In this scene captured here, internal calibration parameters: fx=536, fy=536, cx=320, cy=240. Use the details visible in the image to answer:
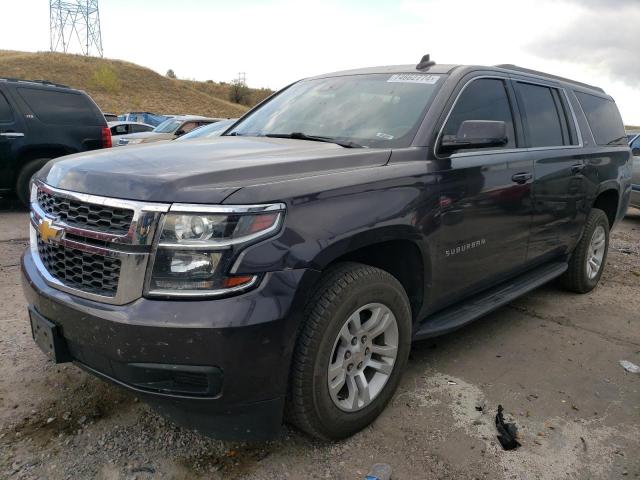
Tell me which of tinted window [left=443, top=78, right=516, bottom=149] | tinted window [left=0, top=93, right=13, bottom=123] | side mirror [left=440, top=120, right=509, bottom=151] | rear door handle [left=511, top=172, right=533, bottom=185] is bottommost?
tinted window [left=0, top=93, right=13, bottom=123]

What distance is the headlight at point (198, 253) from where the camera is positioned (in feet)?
6.71

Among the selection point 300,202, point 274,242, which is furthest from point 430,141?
point 274,242

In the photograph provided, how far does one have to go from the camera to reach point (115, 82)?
57.5 metres

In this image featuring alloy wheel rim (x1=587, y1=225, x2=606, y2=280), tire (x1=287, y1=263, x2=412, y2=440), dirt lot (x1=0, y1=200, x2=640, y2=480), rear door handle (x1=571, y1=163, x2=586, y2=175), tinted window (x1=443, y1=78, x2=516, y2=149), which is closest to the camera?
tire (x1=287, y1=263, x2=412, y2=440)

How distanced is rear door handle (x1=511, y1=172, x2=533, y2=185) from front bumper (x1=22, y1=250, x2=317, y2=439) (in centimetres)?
196

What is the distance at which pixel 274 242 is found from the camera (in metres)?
2.11

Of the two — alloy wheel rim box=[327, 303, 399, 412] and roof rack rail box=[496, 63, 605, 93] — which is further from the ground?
roof rack rail box=[496, 63, 605, 93]

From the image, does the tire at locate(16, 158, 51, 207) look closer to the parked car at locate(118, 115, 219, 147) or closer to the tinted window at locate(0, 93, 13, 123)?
the tinted window at locate(0, 93, 13, 123)

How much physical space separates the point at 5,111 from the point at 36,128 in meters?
0.45

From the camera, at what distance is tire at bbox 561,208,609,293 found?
484 centimetres

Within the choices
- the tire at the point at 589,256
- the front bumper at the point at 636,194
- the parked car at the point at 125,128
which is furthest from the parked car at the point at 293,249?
the parked car at the point at 125,128

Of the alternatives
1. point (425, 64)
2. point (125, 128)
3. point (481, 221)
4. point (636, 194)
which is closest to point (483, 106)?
point (425, 64)

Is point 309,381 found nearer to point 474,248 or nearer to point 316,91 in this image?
point 474,248

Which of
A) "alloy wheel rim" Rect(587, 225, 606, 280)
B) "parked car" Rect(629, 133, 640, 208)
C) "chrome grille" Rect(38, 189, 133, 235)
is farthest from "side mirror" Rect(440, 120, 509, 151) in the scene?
"parked car" Rect(629, 133, 640, 208)
